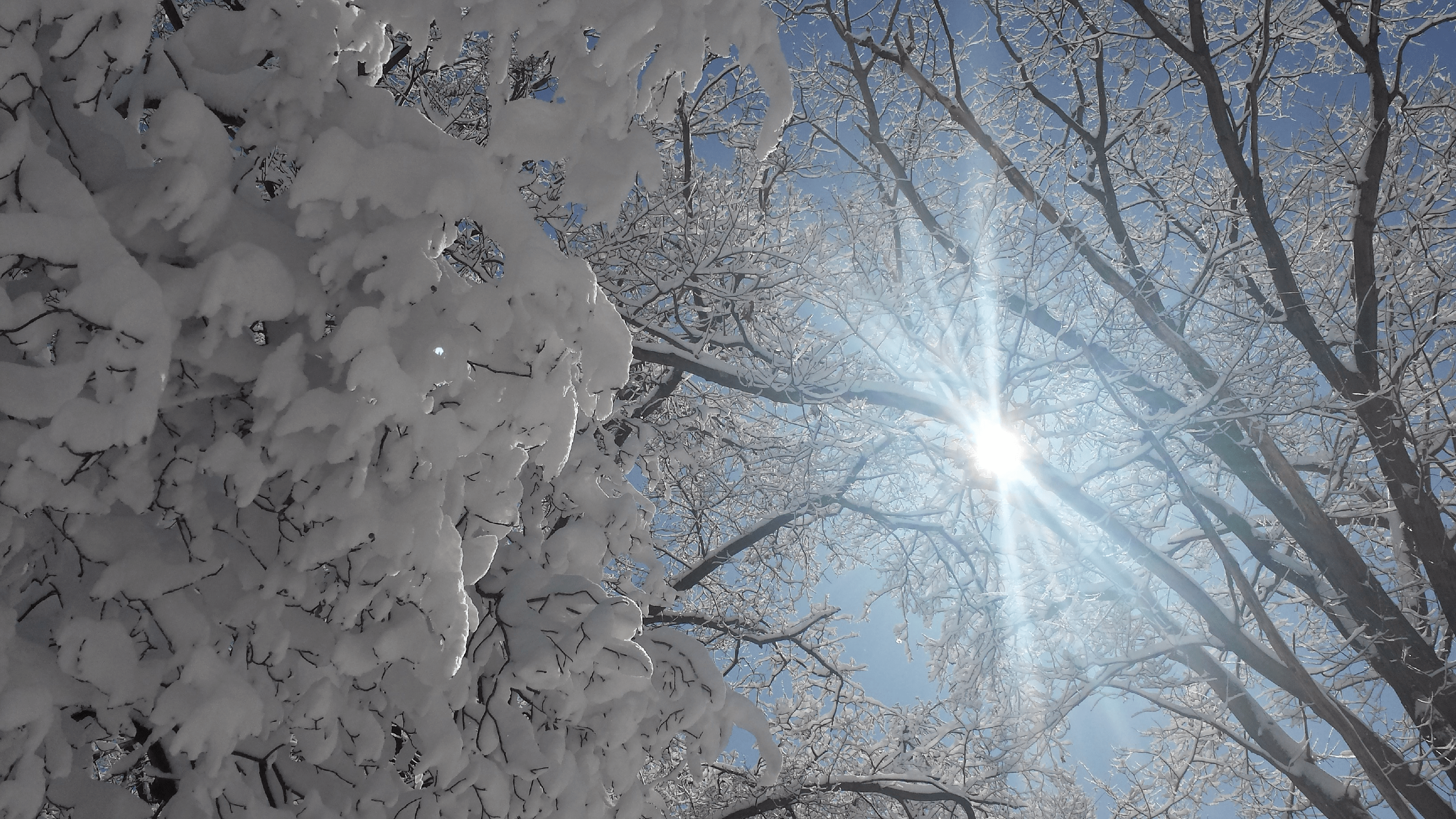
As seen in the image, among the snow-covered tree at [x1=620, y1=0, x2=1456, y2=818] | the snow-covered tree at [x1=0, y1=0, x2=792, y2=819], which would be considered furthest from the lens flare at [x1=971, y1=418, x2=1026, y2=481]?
the snow-covered tree at [x1=0, y1=0, x2=792, y2=819]

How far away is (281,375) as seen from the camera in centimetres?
170

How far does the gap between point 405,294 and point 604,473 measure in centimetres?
179

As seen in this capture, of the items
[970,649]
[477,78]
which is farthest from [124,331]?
[970,649]

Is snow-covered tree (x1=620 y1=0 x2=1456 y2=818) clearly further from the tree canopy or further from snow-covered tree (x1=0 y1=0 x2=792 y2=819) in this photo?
snow-covered tree (x1=0 y1=0 x2=792 y2=819)

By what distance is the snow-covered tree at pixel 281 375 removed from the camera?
1581 millimetres

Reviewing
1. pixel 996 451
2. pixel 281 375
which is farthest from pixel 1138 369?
pixel 281 375

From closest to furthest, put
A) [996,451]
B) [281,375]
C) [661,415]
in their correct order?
[281,375], [996,451], [661,415]

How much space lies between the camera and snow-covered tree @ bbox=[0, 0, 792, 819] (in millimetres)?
1581

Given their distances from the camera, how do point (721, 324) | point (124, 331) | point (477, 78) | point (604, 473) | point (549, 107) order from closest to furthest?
point (124, 331)
point (549, 107)
point (604, 473)
point (477, 78)
point (721, 324)

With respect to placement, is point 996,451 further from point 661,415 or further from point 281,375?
point 281,375

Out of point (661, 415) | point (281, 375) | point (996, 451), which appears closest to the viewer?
point (281, 375)

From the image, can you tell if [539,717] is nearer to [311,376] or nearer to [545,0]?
[311,376]

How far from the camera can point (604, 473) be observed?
11.3ft

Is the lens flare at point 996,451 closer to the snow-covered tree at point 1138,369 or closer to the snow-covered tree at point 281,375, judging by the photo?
the snow-covered tree at point 1138,369
